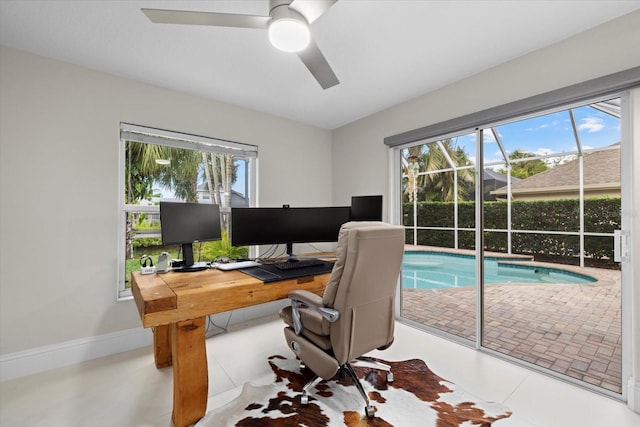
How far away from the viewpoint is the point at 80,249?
221cm

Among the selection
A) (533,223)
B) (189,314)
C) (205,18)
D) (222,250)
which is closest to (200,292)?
(189,314)

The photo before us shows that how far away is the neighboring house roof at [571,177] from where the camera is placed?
3.17 metres

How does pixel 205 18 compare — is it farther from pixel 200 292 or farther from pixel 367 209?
pixel 367 209

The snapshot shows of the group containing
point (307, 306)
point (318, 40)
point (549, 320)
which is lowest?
point (549, 320)

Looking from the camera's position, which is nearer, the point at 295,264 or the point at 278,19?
the point at 278,19

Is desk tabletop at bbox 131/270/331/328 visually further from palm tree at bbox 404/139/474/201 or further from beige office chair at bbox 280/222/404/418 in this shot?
palm tree at bbox 404/139/474/201

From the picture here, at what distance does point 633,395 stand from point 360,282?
1.87m

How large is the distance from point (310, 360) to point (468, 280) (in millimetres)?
4187

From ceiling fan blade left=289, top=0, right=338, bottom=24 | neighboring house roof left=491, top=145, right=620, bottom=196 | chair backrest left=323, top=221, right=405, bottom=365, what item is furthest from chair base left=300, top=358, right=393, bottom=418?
neighboring house roof left=491, top=145, right=620, bottom=196

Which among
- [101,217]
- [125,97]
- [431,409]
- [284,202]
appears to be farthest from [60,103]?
[431,409]

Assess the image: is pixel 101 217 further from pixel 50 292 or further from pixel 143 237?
pixel 50 292

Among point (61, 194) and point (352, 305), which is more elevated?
point (61, 194)

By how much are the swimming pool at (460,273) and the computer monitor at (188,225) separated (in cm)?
294

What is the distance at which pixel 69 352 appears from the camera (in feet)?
7.00
